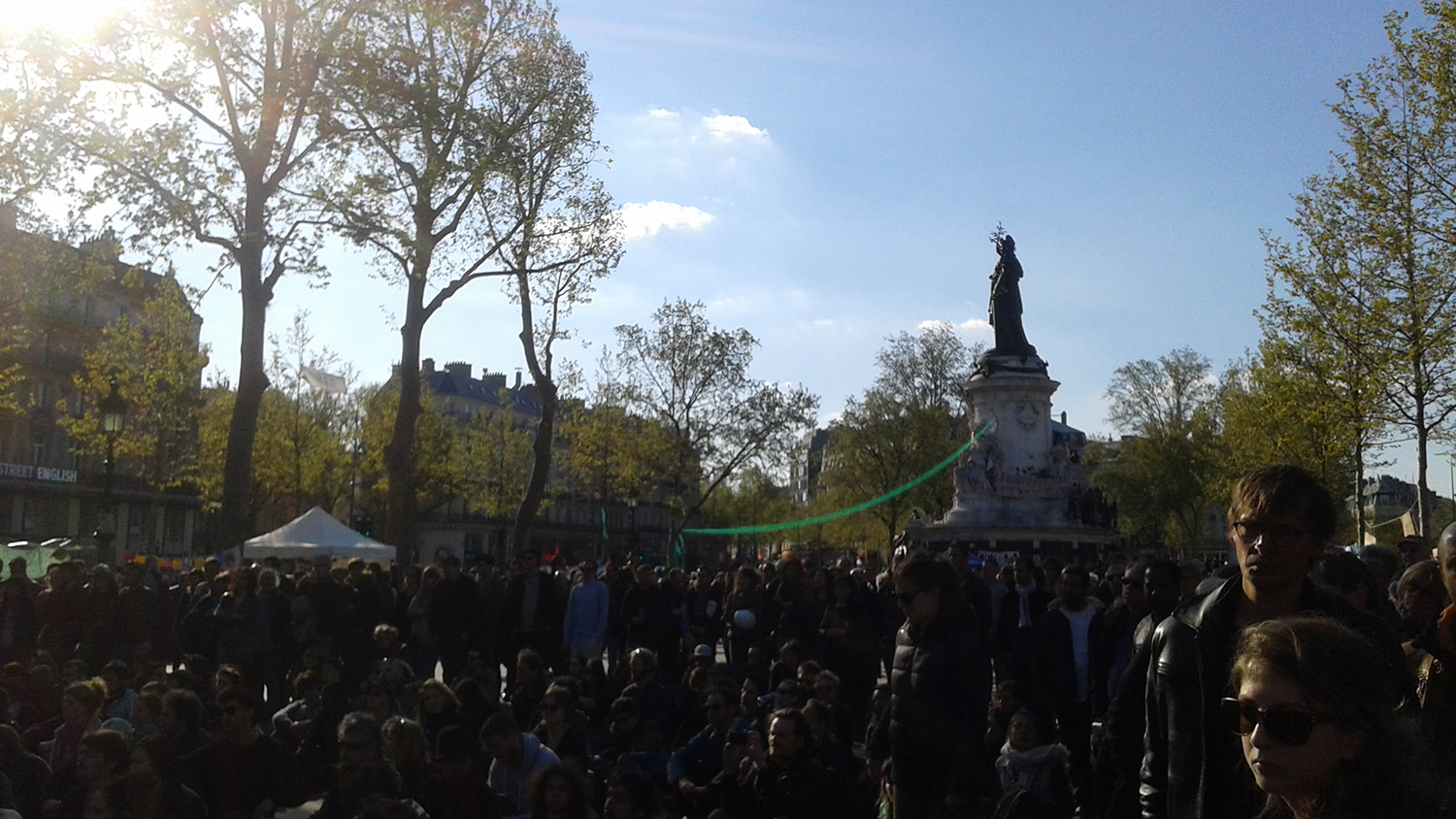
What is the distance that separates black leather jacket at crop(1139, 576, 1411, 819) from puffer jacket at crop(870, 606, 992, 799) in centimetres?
216

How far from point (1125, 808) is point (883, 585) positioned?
1052 centimetres

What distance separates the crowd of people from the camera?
301 cm

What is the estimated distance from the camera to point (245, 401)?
793 inches

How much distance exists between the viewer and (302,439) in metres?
51.1

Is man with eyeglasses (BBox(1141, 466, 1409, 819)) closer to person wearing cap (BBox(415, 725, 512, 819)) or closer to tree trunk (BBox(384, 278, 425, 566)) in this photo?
person wearing cap (BBox(415, 725, 512, 819))

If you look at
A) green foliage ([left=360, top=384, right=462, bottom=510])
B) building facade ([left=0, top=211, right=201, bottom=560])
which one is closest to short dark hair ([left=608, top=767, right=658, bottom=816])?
building facade ([left=0, top=211, right=201, bottom=560])

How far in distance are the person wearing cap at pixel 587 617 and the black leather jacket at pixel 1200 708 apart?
37.6 ft

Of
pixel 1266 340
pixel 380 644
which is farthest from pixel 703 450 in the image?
pixel 380 644

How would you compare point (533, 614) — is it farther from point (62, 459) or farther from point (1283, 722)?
point (62, 459)

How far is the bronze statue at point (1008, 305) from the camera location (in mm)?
41938

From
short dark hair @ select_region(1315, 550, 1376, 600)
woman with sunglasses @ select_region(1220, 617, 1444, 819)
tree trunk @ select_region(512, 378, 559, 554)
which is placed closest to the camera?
woman with sunglasses @ select_region(1220, 617, 1444, 819)

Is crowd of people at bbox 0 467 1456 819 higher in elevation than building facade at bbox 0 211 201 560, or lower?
lower

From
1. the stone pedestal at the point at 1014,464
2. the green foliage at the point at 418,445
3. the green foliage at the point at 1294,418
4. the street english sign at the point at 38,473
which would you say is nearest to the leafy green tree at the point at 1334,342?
the green foliage at the point at 1294,418

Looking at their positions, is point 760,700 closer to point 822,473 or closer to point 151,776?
point 151,776
